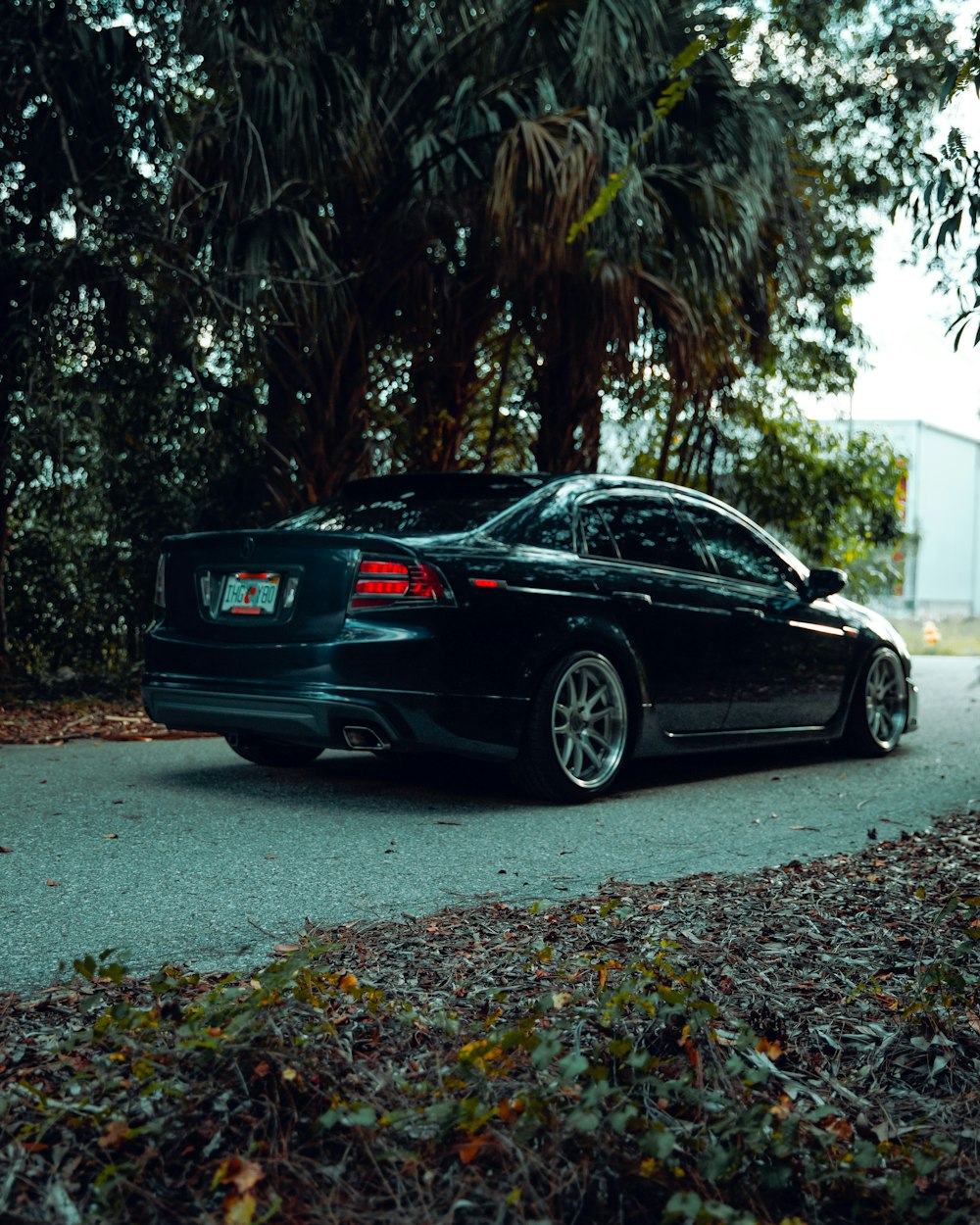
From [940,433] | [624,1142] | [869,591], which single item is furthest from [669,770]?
[940,433]

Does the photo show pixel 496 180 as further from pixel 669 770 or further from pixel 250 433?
pixel 669 770

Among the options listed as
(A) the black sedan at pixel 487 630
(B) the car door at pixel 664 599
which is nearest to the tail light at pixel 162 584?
(A) the black sedan at pixel 487 630

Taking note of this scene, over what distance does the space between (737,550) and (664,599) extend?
0.96 metres

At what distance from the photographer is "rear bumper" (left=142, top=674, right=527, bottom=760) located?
595 cm

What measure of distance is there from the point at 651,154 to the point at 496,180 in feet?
6.65

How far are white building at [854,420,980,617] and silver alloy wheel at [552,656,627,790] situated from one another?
702 inches

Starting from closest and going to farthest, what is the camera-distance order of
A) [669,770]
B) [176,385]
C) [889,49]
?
[669,770] → [176,385] → [889,49]

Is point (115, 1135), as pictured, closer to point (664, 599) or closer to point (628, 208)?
point (664, 599)

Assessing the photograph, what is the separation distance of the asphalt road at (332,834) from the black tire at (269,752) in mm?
90

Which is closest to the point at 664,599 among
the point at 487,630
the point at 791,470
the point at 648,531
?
the point at 648,531

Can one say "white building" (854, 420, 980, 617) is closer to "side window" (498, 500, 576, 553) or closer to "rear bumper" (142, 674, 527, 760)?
"side window" (498, 500, 576, 553)

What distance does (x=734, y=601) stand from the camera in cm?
751

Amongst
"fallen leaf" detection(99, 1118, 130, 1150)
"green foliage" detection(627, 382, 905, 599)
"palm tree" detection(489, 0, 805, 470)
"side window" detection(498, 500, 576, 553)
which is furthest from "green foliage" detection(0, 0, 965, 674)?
"fallen leaf" detection(99, 1118, 130, 1150)

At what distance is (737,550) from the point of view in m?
7.85
